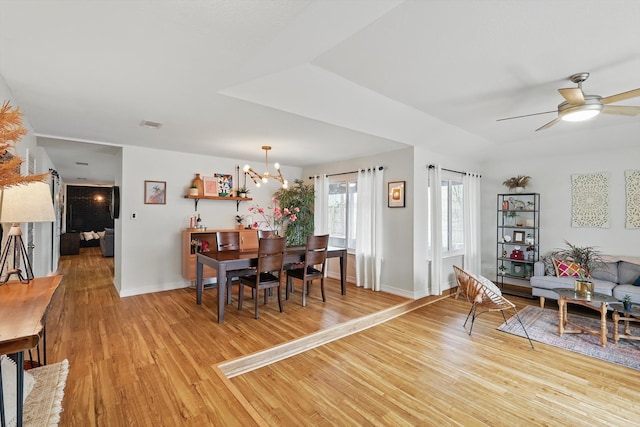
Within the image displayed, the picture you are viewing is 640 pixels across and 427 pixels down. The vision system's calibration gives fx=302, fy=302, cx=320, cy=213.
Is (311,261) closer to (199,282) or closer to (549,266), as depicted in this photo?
(199,282)

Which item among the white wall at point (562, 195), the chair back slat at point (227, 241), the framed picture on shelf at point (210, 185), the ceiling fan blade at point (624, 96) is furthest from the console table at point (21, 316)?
the white wall at point (562, 195)

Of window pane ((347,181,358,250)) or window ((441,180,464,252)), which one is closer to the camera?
window ((441,180,464,252))

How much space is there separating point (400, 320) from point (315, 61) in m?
3.20

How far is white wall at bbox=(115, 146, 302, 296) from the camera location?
4695mm

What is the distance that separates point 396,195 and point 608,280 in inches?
128

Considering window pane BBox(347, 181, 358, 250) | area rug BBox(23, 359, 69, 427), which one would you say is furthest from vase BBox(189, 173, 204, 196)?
area rug BBox(23, 359, 69, 427)

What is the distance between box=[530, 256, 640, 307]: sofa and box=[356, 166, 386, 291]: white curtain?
7.86 ft

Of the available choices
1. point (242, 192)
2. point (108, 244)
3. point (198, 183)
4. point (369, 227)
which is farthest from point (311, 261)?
point (108, 244)

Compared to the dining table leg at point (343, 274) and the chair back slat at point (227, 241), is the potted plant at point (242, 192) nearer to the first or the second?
the chair back slat at point (227, 241)

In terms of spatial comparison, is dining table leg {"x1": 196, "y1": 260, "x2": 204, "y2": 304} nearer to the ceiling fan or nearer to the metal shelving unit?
the ceiling fan

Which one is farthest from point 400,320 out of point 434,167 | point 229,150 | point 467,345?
point 229,150

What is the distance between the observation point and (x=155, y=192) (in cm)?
495

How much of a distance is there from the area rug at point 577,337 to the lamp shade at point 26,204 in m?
4.50

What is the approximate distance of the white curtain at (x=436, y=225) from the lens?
16.0ft
